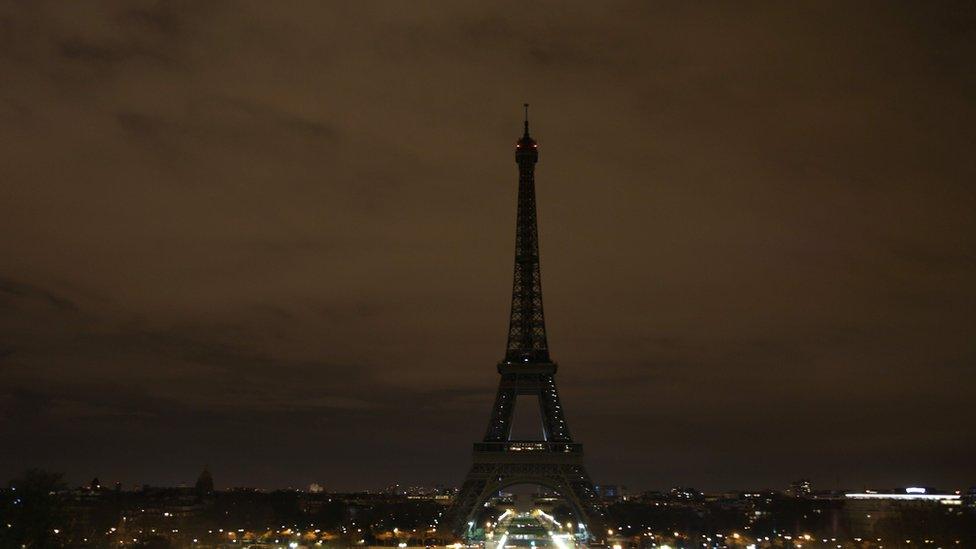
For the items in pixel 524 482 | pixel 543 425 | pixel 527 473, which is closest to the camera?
pixel 527 473

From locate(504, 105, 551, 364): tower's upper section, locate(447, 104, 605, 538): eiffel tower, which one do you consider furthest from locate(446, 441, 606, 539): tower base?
locate(504, 105, 551, 364): tower's upper section

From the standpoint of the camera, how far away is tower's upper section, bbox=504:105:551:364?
114688 mm

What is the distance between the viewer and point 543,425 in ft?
377

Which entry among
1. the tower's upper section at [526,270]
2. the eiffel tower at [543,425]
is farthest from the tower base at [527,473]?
the tower's upper section at [526,270]

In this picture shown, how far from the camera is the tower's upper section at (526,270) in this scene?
376 ft

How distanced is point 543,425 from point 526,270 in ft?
59.7

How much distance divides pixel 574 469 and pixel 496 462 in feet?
28.7

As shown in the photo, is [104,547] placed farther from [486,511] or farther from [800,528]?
[486,511]

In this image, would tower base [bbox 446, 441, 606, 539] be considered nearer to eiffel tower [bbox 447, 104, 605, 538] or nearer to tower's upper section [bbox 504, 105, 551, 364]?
eiffel tower [bbox 447, 104, 605, 538]

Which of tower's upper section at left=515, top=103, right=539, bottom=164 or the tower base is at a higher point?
tower's upper section at left=515, top=103, right=539, bottom=164

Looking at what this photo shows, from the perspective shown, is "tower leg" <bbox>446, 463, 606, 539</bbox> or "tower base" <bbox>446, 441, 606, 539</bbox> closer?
"tower leg" <bbox>446, 463, 606, 539</bbox>

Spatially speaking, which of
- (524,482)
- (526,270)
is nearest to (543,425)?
(524,482)

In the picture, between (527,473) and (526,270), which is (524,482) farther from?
(526,270)

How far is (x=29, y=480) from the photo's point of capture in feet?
217
